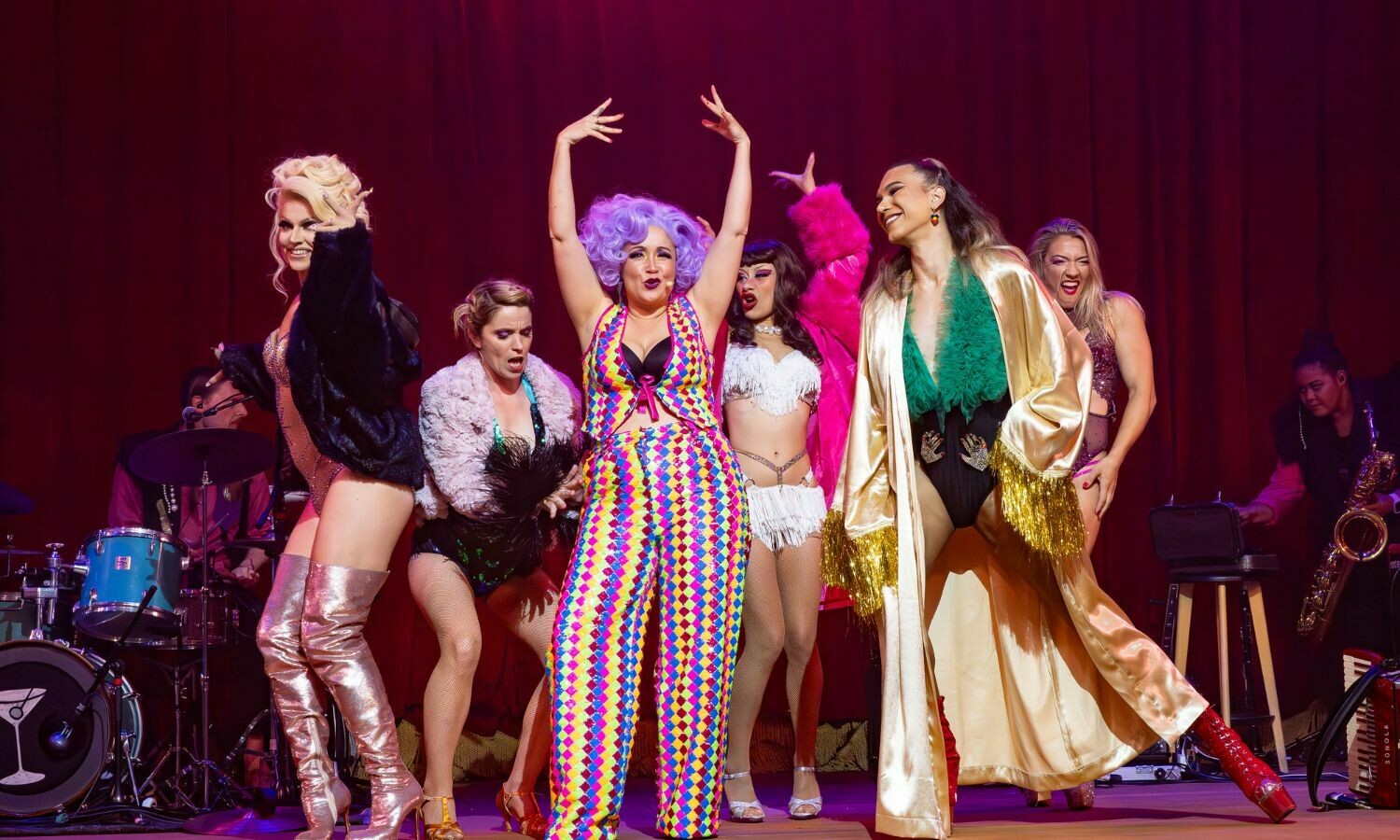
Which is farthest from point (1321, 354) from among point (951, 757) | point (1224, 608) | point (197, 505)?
point (197, 505)

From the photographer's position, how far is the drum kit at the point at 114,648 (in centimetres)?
523

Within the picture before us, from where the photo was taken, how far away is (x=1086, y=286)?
5.23 meters

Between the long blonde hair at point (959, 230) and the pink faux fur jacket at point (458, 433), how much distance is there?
1.22 m

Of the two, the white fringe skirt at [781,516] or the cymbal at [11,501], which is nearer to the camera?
the white fringe skirt at [781,516]

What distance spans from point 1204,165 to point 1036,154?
0.91 m

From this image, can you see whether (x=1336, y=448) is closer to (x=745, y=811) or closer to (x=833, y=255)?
(x=833, y=255)

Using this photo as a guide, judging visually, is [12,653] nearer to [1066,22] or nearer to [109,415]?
[109,415]

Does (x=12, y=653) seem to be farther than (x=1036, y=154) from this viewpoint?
No

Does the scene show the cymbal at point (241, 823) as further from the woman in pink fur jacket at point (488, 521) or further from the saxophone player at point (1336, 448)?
the saxophone player at point (1336, 448)

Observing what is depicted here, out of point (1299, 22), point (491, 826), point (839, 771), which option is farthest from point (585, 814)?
point (1299, 22)

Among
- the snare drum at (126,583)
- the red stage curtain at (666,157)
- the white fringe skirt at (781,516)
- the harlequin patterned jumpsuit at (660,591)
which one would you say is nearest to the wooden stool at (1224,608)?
the red stage curtain at (666,157)

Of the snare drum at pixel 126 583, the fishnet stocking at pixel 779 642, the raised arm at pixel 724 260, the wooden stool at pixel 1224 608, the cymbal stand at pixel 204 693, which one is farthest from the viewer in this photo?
the wooden stool at pixel 1224 608

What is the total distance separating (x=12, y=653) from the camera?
5.34m

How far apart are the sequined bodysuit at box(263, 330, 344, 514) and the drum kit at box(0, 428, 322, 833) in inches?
50.5
